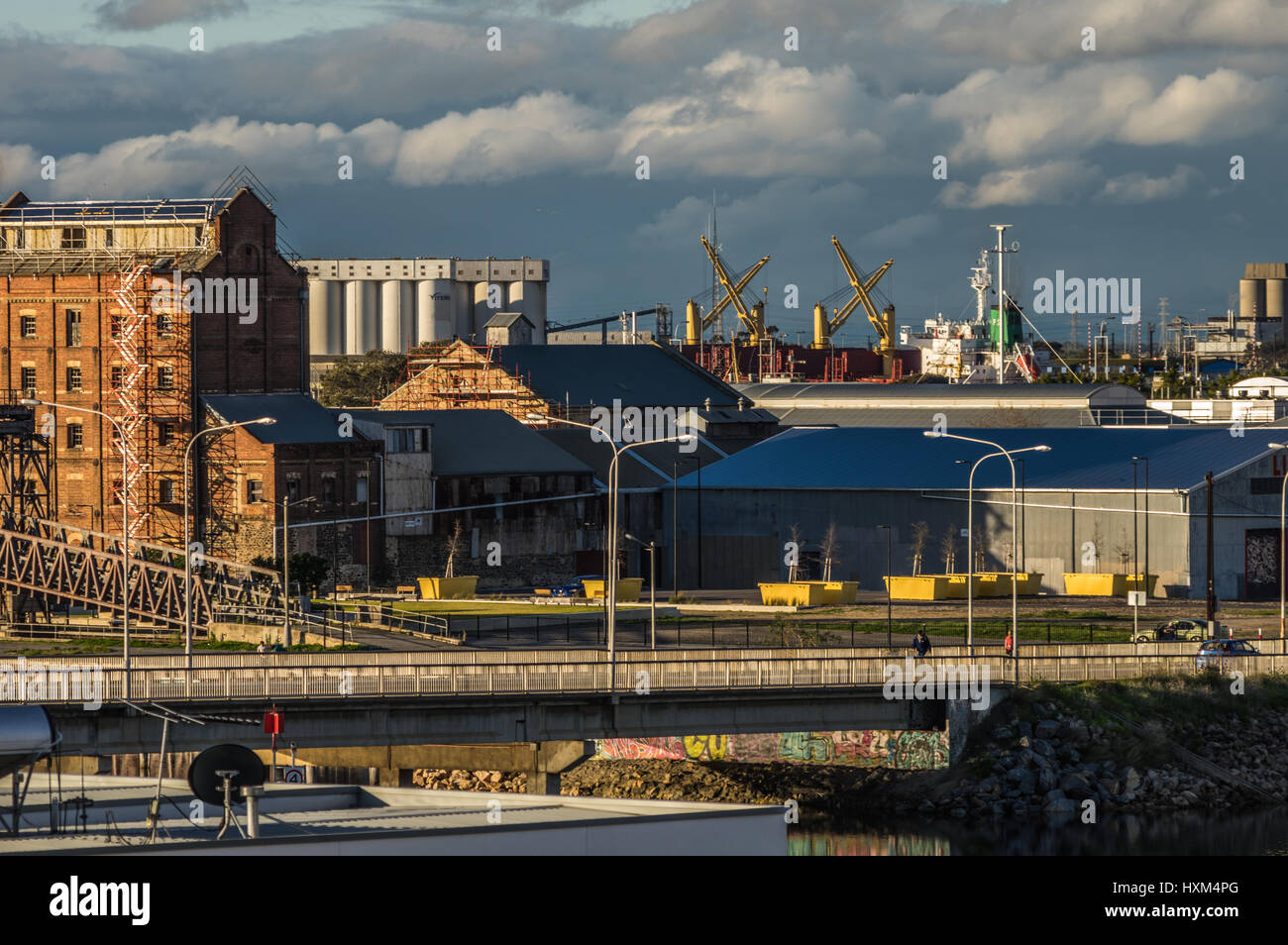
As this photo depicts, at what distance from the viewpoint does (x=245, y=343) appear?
347 feet

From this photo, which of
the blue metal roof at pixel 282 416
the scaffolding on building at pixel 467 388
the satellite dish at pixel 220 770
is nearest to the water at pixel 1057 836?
the satellite dish at pixel 220 770

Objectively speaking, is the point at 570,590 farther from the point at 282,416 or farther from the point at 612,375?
the point at 612,375

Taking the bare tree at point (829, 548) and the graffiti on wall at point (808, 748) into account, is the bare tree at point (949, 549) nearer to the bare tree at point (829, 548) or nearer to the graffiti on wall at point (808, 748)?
the bare tree at point (829, 548)

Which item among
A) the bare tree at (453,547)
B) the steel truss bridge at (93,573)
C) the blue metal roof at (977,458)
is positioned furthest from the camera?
the bare tree at (453,547)

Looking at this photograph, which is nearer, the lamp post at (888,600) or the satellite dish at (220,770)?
the satellite dish at (220,770)

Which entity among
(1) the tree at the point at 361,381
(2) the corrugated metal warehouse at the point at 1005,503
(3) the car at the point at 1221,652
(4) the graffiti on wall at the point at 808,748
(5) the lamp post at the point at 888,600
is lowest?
(4) the graffiti on wall at the point at 808,748

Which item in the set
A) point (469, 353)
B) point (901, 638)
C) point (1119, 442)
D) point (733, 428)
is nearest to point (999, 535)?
point (1119, 442)

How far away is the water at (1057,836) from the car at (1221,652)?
20.9 feet

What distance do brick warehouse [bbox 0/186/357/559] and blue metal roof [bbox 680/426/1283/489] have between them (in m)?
24.5

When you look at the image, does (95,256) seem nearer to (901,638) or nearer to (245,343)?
(245,343)

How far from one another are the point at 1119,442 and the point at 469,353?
47373mm

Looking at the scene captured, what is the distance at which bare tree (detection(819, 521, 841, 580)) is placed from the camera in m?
102

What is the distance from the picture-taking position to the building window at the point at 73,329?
105 m
